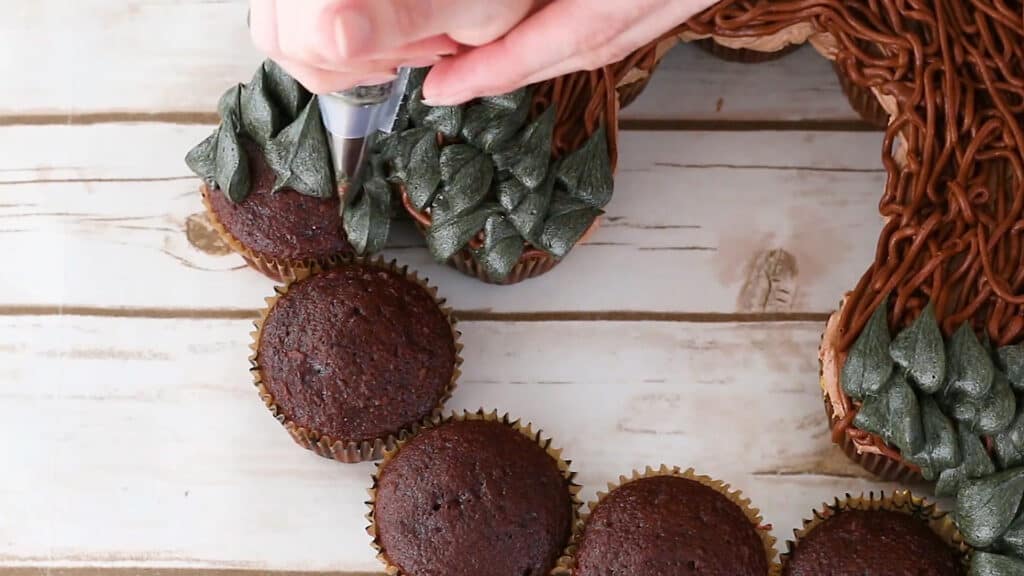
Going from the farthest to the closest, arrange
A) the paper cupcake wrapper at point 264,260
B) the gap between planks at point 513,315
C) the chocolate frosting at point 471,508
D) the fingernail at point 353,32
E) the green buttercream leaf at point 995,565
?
the gap between planks at point 513,315, the paper cupcake wrapper at point 264,260, the chocolate frosting at point 471,508, the green buttercream leaf at point 995,565, the fingernail at point 353,32

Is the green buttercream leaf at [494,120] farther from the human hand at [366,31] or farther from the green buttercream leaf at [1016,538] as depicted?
the green buttercream leaf at [1016,538]

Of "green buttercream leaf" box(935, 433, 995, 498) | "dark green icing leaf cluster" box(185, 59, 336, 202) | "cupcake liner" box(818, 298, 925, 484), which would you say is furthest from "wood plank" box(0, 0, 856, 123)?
"green buttercream leaf" box(935, 433, 995, 498)

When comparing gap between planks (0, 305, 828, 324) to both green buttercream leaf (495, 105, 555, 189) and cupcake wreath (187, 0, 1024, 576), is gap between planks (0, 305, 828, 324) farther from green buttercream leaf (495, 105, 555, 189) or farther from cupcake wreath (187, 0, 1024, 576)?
green buttercream leaf (495, 105, 555, 189)

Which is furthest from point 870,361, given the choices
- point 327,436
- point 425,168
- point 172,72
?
point 172,72

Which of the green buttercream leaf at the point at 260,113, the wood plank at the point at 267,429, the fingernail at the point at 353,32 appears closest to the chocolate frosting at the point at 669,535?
the wood plank at the point at 267,429

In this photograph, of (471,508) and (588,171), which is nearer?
(471,508)

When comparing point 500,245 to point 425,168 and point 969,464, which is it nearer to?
point 425,168

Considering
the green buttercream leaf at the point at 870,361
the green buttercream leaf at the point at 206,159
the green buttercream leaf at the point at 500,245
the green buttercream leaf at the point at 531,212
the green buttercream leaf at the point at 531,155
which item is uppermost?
the green buttercream leaf at the point at 531,155
